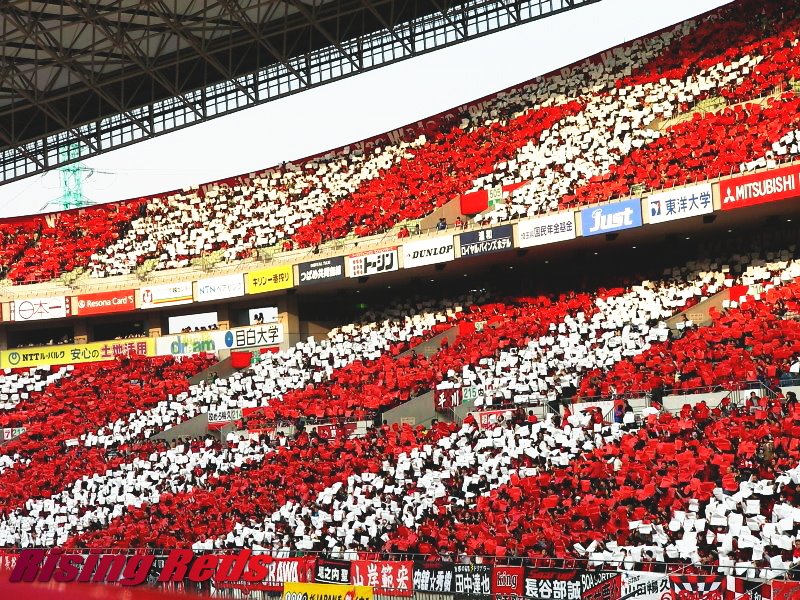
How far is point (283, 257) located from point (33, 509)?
12095 mm

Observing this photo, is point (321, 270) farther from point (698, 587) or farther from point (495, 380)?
point (698, 587)

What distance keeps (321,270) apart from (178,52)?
28.2 feet

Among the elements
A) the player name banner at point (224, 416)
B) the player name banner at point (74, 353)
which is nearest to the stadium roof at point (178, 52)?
the player name banner at point (74, 353)

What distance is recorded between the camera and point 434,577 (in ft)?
64.1

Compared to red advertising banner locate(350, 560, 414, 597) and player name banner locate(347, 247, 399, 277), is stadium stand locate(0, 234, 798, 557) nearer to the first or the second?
red advertising banner locate(350, 560, 414, 597)

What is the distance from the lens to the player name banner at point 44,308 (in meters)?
42.2

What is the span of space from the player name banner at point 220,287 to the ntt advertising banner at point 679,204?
16364 mm

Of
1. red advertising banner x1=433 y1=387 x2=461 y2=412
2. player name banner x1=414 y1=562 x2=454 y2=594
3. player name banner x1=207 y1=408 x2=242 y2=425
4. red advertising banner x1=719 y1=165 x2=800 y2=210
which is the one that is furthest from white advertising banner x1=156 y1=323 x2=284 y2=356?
player name banner x1=414 y1=562 x2=454 y2=594

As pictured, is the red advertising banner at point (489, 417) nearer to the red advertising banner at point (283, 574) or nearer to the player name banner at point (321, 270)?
the red advertising banner at point (283, 574)

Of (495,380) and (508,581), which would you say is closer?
(508,581)

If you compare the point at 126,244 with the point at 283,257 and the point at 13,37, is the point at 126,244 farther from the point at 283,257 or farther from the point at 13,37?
the point at 13,37

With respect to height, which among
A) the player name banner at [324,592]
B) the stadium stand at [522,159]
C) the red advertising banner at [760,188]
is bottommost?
the player name banner at [324,592]

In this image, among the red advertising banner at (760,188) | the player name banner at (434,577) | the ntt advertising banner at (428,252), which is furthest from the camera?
the ntt advertising banner at (428,252)

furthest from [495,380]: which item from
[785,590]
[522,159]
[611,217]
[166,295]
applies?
[166,295]
